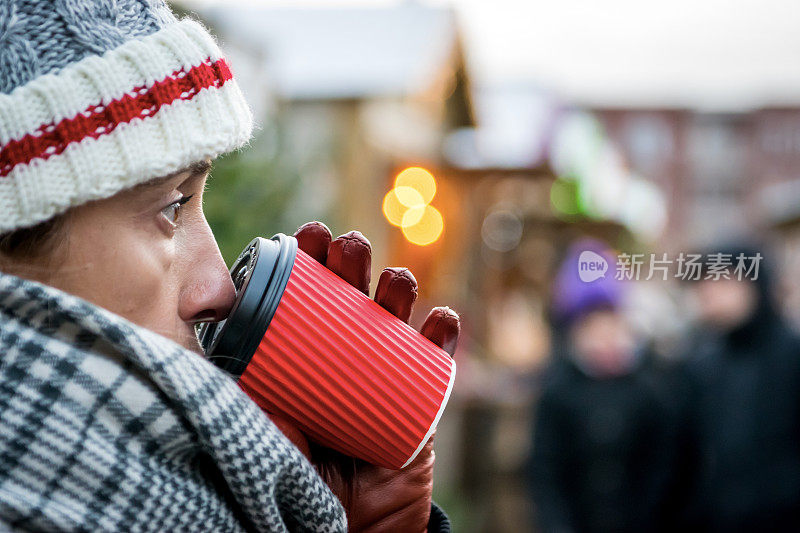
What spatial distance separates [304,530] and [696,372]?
3.57 meters

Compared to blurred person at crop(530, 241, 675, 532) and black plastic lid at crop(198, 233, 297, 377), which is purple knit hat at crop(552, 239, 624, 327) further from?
black plastic lid at crop(198, 233, 297, 377)

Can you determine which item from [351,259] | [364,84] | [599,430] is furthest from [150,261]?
[364,84]

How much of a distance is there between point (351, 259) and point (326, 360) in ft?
0.56

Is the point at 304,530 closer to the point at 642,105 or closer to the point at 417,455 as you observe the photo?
Answer: the point at 417,455

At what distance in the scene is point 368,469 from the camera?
1185 mm

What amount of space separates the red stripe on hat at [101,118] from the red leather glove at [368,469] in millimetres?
294

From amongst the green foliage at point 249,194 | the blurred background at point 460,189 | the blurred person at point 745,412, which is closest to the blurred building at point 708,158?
the blurred background at point 460,189

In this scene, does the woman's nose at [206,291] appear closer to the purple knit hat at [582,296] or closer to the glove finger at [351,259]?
the glove finger at [351,259]

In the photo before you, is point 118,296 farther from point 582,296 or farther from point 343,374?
point 582,296

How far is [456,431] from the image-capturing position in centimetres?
662

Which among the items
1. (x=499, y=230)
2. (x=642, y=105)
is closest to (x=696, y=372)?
(x=499, y=230)

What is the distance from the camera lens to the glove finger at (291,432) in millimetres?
1102

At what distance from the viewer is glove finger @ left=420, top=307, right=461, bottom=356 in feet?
4.08

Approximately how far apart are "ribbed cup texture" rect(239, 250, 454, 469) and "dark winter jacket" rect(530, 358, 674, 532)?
2.95m
